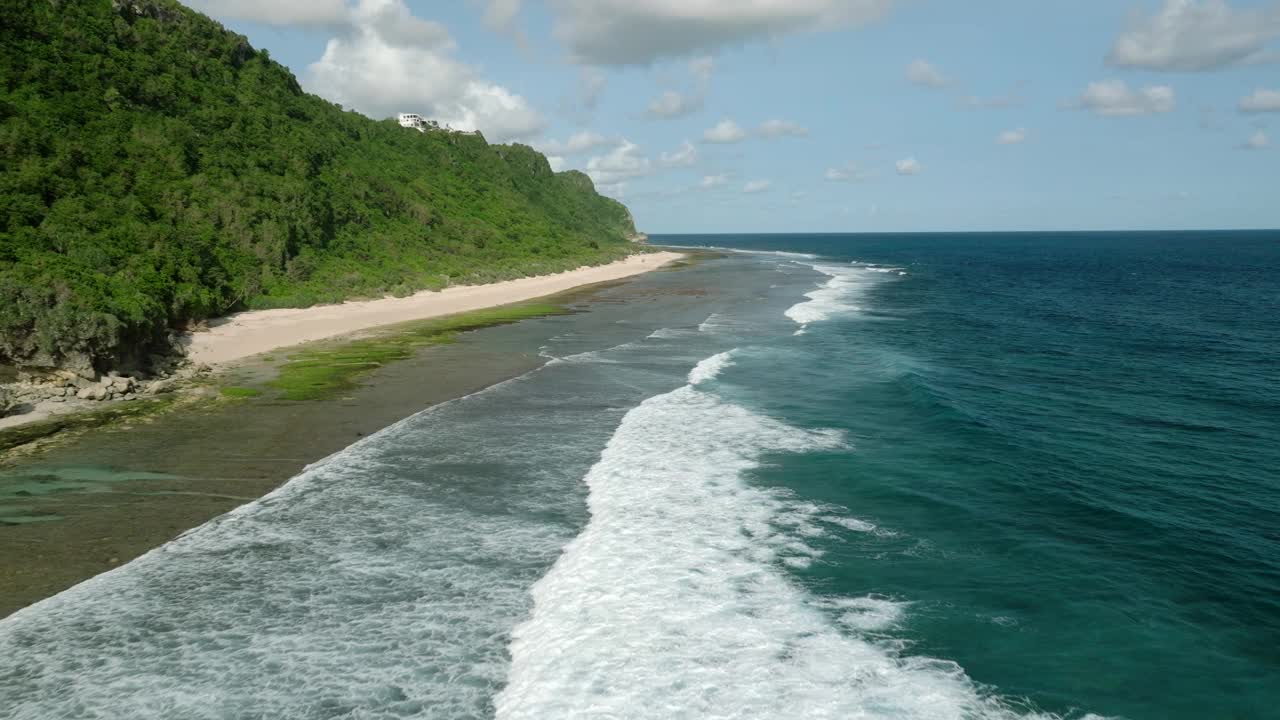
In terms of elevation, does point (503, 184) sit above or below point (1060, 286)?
above

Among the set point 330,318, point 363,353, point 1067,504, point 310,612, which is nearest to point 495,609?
point 310,612

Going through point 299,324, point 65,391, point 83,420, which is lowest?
point 83,420

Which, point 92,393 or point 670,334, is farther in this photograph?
point 670,334

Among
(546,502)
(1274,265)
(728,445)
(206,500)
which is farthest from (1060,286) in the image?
(206,500)

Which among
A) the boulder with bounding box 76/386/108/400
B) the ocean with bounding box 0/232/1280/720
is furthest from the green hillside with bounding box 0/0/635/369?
the ocean with bounding box 0/232/1280/720

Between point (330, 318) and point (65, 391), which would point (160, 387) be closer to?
point (65, 391)

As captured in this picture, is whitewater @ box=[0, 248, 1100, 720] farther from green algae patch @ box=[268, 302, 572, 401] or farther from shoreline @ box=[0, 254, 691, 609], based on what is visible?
green algae patch @ box=[268, 302, 572, 401]

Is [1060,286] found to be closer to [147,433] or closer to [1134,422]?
[1134,422]

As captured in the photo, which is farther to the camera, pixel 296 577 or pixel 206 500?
pixel 206 500
